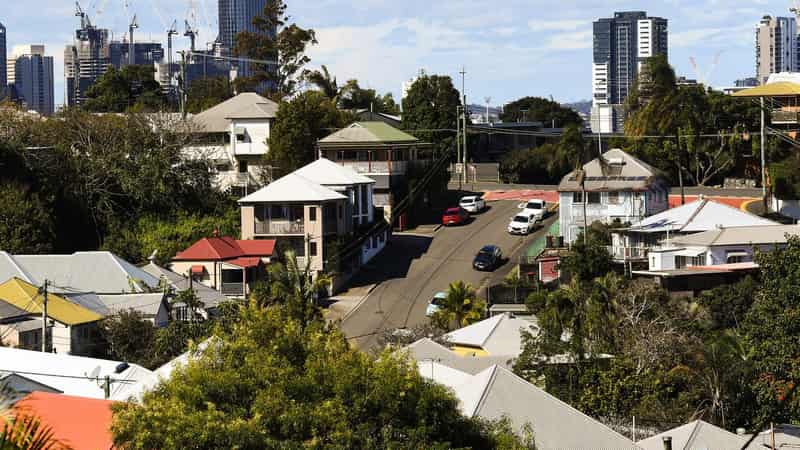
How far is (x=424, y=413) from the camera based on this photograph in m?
18.3

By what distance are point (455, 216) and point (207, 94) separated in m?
41.0

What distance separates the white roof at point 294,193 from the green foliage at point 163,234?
230 centimetres

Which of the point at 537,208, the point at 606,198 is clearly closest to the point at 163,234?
the point at 537,208

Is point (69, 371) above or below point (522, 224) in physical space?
below

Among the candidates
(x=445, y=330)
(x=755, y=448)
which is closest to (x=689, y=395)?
(x=755, y=448)

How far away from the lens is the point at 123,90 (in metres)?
87.1

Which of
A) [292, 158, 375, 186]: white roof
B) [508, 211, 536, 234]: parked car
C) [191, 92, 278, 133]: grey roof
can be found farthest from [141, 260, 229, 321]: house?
[191, 92, 278, 133]: grey roof

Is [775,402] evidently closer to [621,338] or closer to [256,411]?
[621,338]

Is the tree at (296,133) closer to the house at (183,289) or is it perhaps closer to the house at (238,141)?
the house at (238,141)

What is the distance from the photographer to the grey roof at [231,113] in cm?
6328

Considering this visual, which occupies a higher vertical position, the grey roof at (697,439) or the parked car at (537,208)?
the parked car at (537,208)

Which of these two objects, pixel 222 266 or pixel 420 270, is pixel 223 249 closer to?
pixel 222 266

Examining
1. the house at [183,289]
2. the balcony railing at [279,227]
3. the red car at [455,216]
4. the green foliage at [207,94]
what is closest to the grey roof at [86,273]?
the house at [183,289]

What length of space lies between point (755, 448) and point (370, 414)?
8.48 meters
